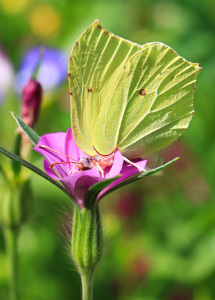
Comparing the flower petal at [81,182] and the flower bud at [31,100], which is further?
the flower bud at [31,100]

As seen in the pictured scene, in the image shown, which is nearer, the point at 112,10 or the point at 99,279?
the point at 99,279

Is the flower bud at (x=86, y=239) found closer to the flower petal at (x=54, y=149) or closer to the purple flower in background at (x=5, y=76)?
the flower petal at (x=54, y=149)

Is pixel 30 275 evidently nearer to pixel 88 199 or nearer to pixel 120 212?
pixel 120 212

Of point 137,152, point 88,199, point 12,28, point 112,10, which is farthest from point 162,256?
point 12,28

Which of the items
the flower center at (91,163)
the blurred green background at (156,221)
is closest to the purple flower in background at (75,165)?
the flower center at (91,163)

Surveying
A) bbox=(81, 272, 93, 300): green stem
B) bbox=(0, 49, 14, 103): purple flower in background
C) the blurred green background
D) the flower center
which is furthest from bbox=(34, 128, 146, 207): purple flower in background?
bbox=(0, 49, 14, 103): purple flower in background

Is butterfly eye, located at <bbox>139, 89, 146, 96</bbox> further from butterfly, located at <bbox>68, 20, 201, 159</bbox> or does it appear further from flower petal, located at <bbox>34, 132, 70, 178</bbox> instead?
flower petal, located at <bbox>34, 132, 70, 178</bbox>

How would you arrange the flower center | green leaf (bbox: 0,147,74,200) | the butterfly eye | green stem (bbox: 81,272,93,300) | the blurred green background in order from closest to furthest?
green leaf (bbox: 0,147,74,200) → green stem (bbox: 81,272,93,300) → the flower center → the butterfly eye → the blurred green background
